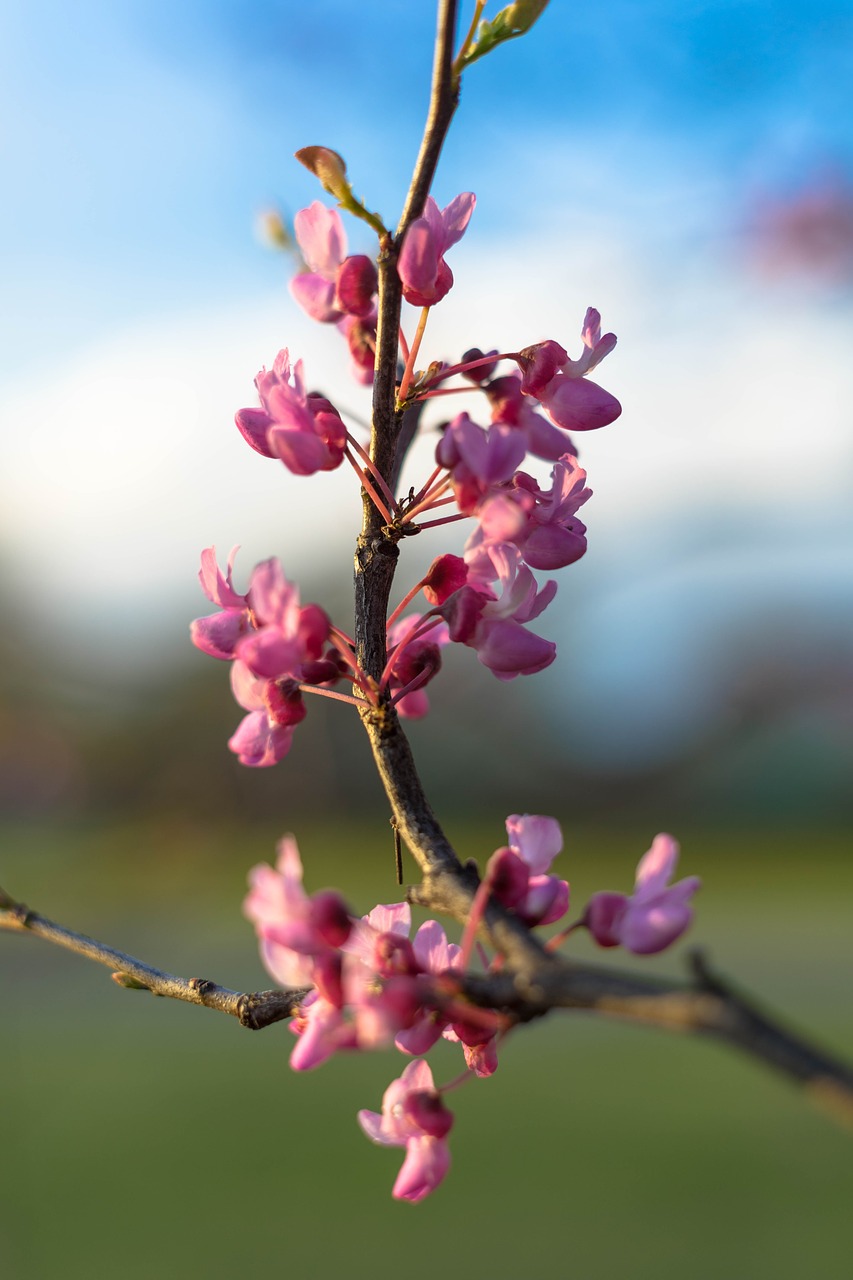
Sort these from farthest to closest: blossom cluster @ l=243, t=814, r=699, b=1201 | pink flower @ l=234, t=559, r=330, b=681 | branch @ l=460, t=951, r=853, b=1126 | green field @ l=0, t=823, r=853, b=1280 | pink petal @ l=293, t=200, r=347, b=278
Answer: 1. green field @ l=0, t=823, r=853, b=1280
2. pink petal @ l=293, t=200, r=347, b=278
3. pink flower @ l=234, t=559, r=330, b=681
4. blossom cluster @ l=243, t=814, r=699, b=1201
5. branch @ l=460, t=951, r=853, b=1126

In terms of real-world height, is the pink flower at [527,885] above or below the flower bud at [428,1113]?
above

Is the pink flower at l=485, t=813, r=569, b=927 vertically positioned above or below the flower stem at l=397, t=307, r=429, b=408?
below

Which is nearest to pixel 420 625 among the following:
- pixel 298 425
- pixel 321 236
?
pixel 298 425

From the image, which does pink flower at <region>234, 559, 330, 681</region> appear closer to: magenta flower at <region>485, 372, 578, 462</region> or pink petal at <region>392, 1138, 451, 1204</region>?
magenta flower at <region>485, 372, 578, 462</region>

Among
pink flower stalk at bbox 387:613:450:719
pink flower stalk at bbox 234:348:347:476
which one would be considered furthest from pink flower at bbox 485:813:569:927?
pink flower stalk at bbox 234:348:347:476

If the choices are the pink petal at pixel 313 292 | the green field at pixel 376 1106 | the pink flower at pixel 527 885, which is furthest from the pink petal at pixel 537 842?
the green field at pixel 376 1106

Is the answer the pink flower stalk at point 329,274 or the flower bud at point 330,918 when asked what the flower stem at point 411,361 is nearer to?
the pink flower stalk at point 329,274
